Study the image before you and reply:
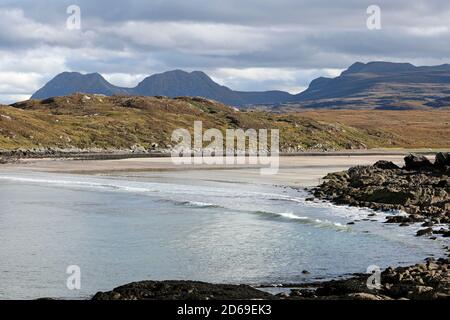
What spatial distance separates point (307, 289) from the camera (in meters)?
24.3

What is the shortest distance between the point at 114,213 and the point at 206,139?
145 metres

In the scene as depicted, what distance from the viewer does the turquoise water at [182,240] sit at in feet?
89.0

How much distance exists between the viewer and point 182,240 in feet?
117

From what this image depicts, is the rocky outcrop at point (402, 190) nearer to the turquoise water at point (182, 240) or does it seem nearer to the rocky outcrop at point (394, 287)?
the turquoise water at point (182, 240)

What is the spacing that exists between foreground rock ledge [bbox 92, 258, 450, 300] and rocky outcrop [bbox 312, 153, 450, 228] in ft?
45.8

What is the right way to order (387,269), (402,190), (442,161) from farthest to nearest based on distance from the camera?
1. (442,161)
2. (402,190)
3. (387,269)

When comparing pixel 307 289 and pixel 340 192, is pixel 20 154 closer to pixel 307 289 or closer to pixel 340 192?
pixel 340 192

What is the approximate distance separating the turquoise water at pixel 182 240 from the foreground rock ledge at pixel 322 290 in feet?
7.87

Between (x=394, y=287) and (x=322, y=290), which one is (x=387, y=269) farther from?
(x=322, y=290)

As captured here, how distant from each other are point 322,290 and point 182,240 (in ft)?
44.9

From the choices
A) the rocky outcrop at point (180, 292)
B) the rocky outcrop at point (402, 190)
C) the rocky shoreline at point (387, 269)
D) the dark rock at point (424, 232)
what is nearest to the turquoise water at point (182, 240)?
the dark rock at point (424, 232)

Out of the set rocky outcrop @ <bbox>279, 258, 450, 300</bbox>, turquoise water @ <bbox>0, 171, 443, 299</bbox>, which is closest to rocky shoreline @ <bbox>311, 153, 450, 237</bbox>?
turquoise water @ <bbox>0, 171, 443, 299</bbox>

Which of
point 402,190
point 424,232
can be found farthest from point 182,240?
point 402,190

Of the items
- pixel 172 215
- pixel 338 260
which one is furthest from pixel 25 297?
pixel 172 215
